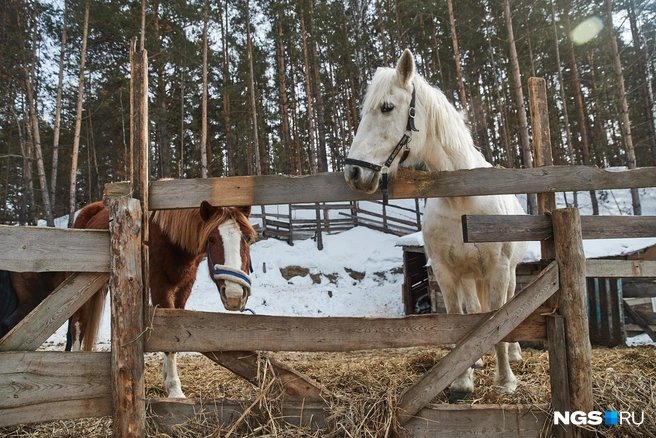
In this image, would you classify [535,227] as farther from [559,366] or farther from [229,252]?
[229,252]

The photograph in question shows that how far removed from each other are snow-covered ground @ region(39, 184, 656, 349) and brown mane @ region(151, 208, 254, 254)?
6.10 m

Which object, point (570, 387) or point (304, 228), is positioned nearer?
point (570, 387)

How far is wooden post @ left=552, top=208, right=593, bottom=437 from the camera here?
2439 millimetres

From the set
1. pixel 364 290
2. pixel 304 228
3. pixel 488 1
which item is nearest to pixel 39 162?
pixel 304 228

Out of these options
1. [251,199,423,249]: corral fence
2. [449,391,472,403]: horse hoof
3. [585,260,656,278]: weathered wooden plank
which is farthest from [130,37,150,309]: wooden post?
[251,199,423,249]: corral fence

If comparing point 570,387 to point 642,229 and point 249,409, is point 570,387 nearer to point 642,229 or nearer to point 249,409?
point 642,229

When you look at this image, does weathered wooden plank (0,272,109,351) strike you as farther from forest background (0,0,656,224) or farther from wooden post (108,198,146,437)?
forest background (0,0,656,224)

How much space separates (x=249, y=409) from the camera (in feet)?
7.69

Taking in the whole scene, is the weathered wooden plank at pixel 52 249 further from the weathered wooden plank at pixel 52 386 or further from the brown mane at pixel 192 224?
the brown mane at pixel 192 224

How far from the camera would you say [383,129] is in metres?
2.88

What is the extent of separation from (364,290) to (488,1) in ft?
47.3

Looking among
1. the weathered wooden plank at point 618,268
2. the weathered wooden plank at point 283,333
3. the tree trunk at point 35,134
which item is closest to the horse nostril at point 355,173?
the weathered wooden plank at point 283,333

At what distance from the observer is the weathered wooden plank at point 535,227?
2.48 meters

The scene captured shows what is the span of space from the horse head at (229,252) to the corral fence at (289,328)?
0.70ft
